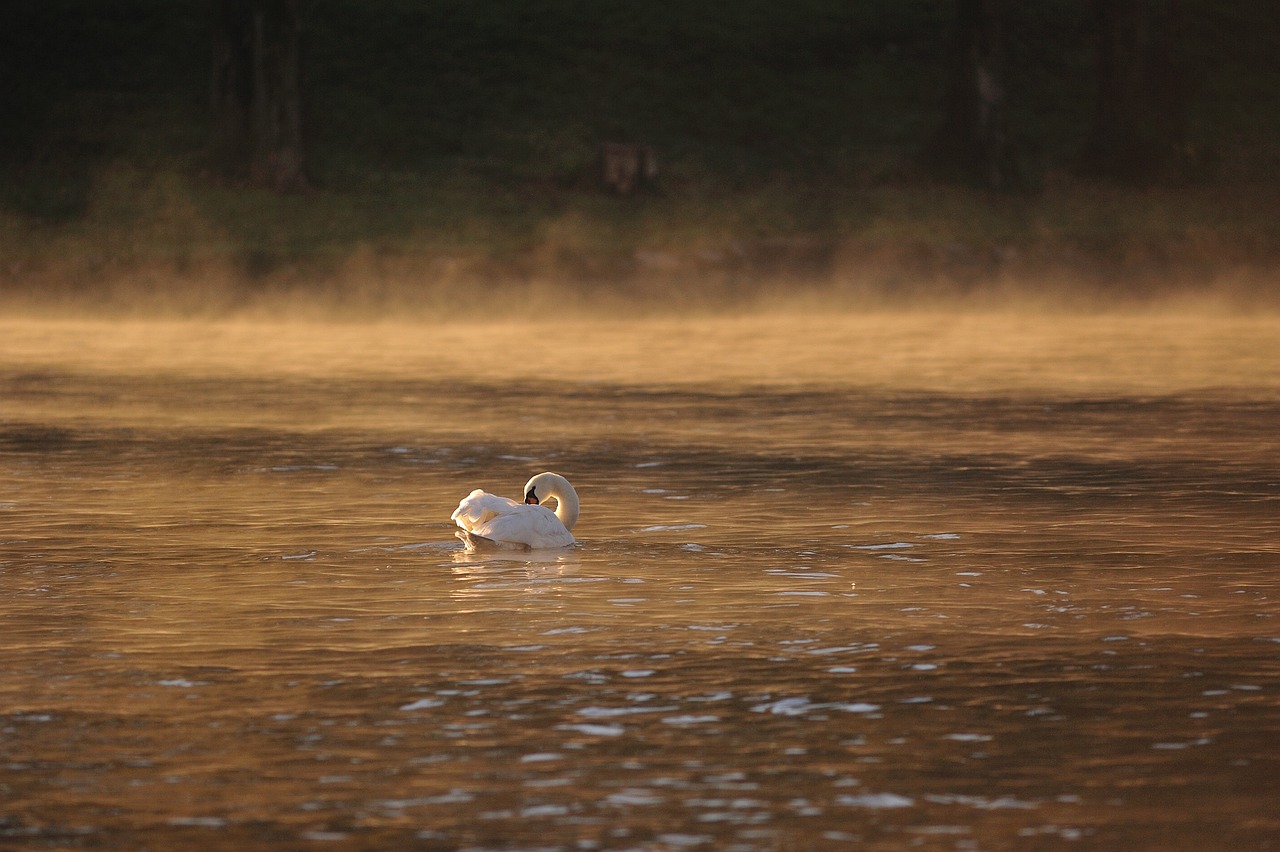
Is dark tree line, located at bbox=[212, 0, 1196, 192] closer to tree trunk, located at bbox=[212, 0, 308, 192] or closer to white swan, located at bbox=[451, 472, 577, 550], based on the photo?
tree trunk, located at bbox=[212, 0, 308, 192]

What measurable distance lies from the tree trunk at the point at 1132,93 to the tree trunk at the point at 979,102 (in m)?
1.60

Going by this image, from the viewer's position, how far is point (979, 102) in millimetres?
31656

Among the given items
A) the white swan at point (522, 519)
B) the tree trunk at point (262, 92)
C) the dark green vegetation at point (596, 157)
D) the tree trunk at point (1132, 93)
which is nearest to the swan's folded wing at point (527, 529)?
the white swan at point (522, 519)

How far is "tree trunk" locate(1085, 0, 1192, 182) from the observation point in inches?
1276

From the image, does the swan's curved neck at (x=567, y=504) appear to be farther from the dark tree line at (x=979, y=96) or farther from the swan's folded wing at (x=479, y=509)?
the dark tree line at (x=979, y=96)

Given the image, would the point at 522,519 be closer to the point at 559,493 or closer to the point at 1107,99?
the point at 559,493

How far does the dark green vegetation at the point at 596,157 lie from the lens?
87.6 ft

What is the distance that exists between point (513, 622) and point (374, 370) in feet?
35.7

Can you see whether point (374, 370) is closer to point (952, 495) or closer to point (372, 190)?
point (952, 495)

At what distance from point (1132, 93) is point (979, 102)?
93.5 inches

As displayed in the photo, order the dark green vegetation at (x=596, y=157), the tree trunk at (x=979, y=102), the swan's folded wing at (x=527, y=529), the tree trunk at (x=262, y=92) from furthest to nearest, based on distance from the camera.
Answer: the tree trunk at (x=979, y=102) < the tree trunk at (x=262, y=92) < the dark green vegetation at (x=596, y=157) < the swan's folded wing at (x=527, y=529)

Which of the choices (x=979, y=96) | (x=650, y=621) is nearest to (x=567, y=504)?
(x=650, y=621)

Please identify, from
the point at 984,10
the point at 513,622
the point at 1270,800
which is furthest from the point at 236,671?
the point at 984,10

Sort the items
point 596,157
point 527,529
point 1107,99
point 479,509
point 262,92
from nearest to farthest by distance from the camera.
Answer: point 527,529 < point 479,509 < point 262,92 < point 596,157 < point 1107,99
